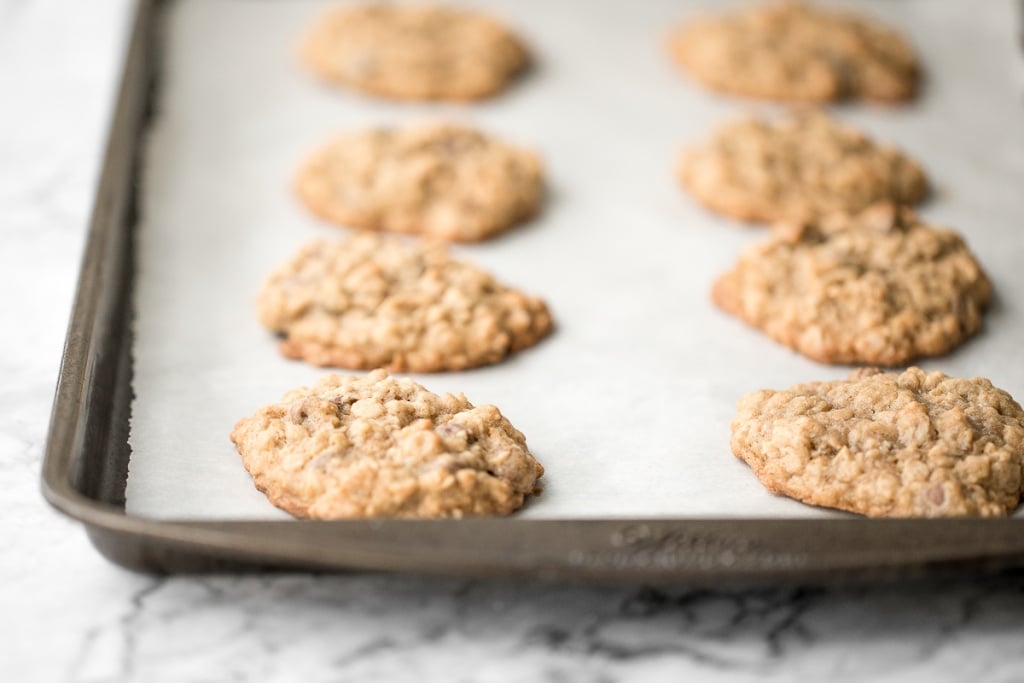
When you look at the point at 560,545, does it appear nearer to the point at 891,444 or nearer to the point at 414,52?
the point at 891,444

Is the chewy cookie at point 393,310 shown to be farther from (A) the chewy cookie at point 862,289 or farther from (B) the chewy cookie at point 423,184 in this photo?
(A) the chewy cookie at point 862,289

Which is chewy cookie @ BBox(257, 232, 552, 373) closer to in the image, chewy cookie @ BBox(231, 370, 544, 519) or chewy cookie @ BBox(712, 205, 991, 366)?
chewy cookie @ BBox(231, 370, 544, 519)

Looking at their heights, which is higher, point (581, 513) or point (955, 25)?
point (955, 25)

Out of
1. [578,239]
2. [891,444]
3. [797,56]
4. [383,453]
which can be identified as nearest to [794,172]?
[578,239]

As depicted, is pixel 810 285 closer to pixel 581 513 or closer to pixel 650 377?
pixel 650 377

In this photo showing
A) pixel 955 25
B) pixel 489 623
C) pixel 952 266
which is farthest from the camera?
pixel 955 25

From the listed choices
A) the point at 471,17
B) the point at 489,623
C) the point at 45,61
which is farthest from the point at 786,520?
the point at 45,61
